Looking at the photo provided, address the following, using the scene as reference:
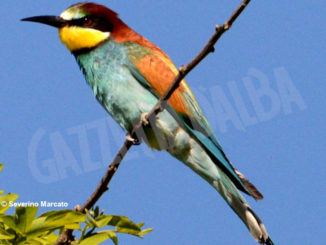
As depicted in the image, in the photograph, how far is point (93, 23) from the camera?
331 centimetres

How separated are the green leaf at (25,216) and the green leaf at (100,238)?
0.58 feet

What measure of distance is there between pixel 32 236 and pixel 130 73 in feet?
4.99

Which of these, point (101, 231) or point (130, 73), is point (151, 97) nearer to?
point (130, 73)

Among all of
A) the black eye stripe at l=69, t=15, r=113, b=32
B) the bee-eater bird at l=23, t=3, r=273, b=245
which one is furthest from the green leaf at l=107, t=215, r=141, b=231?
the black eye stripe at l=69, t=15, r=113, b=32

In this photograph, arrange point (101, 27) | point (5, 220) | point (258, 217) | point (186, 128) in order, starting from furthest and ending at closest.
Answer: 1. point (101, 27)
2. point (186, 128)
3. point (258, 217)
4. point (5, 220)

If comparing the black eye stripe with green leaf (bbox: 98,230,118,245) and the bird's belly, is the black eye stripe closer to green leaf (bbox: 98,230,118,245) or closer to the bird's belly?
the bird's belly

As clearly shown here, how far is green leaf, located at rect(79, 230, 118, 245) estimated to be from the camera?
1.70m

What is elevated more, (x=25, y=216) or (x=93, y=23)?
(x=93, y=23)

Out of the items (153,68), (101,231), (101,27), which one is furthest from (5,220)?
(101,27)

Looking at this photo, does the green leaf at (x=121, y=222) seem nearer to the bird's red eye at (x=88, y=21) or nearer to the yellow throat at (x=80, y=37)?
the yellow throat at (x=80, y=37)

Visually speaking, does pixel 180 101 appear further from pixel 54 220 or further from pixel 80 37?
pixel 54 220

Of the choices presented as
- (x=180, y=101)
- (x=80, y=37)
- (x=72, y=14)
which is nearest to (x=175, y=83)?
(x=180, y=101)

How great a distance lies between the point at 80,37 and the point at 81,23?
0.11m

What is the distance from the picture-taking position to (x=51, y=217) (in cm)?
173
